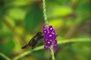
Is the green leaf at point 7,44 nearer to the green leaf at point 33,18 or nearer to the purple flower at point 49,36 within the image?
the green leaf at point 33,18

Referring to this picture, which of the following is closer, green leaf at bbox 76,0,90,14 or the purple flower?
the purple flower

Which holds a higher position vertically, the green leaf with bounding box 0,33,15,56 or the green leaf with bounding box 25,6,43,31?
the green leaf with bounding box 25,6,43,31

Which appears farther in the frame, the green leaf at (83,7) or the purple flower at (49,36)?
the green leaf at (83,7)

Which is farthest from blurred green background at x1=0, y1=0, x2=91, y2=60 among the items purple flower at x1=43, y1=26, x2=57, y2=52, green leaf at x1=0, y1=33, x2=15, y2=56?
purple flower at x1=43, y1=26, x2=57, y2=52

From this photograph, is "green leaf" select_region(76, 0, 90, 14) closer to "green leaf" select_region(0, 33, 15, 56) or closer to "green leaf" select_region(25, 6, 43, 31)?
"green leaf" select_region(25, 6, 43, 31)

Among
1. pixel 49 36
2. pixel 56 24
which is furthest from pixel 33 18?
pixel 49 36

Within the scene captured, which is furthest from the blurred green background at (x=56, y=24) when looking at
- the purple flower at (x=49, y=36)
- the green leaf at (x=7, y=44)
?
the purple flower at (x=49, y=36)
